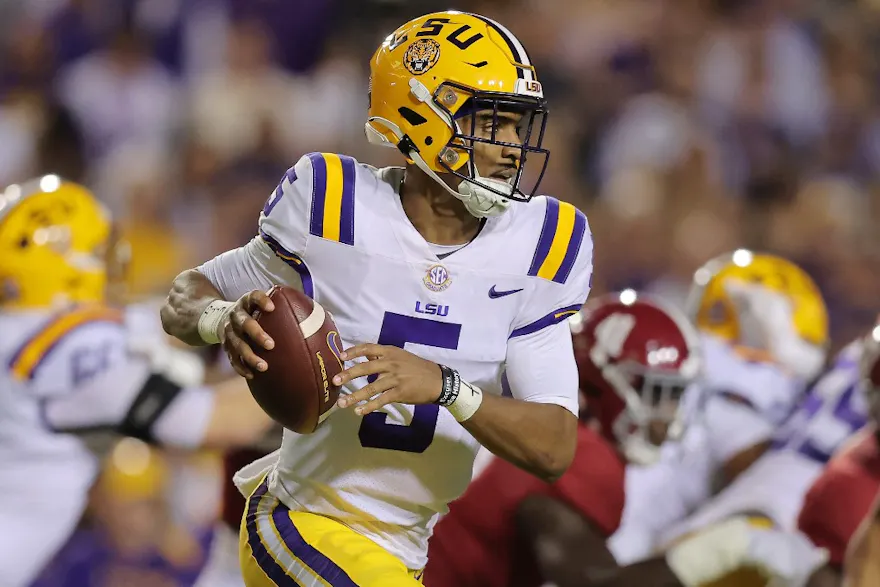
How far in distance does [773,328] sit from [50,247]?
285cm

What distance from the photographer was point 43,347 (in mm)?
3734

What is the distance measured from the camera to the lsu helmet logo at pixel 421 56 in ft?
8.32

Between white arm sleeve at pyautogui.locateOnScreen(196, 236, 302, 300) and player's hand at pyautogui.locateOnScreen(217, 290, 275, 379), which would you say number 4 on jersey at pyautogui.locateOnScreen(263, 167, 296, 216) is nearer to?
white arm sleeve at pyautogui.locateOnScreen(196, 236, 302, 300)

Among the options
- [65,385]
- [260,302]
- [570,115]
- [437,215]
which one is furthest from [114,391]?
[570,115]

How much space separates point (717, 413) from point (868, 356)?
1.09m

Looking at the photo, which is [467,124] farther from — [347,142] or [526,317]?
[347,142]

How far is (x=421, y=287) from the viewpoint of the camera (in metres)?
2.46

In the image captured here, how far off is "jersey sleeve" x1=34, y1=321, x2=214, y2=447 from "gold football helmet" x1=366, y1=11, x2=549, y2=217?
1.41 meters

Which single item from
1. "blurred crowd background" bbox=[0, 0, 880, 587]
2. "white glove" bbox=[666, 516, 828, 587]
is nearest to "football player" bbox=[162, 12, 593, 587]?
"white glove" bbox=[666, 516, 828, 587]

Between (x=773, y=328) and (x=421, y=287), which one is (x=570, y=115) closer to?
(x=773, y=328)

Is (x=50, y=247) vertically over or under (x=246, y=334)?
under

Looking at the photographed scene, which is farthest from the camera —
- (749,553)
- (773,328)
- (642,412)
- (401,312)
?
(773,328)

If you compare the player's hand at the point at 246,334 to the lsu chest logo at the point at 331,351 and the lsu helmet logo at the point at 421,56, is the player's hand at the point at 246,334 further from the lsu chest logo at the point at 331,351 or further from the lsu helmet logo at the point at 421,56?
the lsu helmet logo at the point at 421,56

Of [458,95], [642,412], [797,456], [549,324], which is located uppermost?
[458,95]
